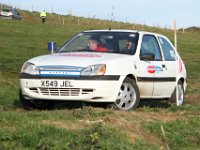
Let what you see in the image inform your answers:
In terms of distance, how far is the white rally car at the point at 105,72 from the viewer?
900 cm

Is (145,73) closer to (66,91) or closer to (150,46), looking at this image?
(150,46)

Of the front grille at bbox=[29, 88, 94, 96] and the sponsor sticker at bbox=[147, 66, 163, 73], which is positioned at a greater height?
the sponsor sticker at bbox=[147, 66, 163, 73]

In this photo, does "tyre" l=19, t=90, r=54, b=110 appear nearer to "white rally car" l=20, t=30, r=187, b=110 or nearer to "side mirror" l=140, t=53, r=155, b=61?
"white rally car" l=20, t=30, r=187, b=110

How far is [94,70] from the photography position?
29.6 ft

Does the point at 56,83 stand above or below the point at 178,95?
above

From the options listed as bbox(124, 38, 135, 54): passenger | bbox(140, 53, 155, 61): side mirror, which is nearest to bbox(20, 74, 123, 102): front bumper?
bbox(124, 38, 135, 54): passenger

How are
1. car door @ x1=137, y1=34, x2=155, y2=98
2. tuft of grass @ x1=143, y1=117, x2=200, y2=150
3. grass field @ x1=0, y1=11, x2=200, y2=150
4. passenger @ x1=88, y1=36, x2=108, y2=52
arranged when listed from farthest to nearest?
passenger @ x1=88, y1=36, x2=108, y2=52 < car door @ x1=137, y1=34, x2=155, y2=98 < tuft of grass @ x1=143, y1=117, x2=200, y2=150 < grass field @ x1=0, y1=11, x2=200, y2=150

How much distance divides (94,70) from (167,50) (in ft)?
10.3

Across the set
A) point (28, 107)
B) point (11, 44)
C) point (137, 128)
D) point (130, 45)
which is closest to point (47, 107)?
point (28, 107)

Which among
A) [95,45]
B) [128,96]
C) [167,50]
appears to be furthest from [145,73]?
[167,50]

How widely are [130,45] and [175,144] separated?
10.4ft

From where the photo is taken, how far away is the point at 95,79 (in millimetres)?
8961

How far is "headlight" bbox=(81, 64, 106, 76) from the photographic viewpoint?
8.98m

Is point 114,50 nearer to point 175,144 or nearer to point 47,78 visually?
point 47,78
